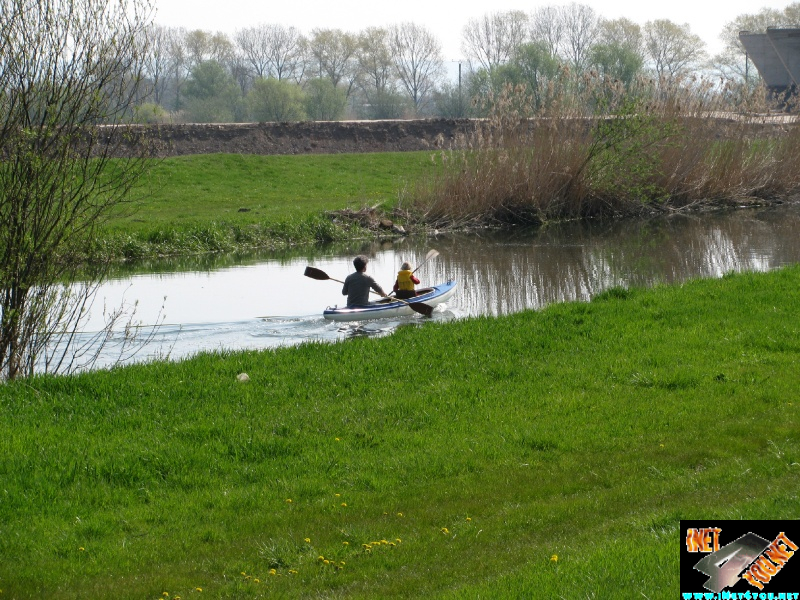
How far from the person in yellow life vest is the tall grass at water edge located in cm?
1069

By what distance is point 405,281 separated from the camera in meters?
15.7

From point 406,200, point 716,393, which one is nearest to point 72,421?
point 716,393

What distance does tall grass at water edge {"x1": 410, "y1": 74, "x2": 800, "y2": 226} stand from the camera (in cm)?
2634

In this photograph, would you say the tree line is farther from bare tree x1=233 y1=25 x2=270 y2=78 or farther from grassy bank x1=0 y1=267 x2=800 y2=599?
grassy bank x1=0 y1=267 x2=800 y2=599

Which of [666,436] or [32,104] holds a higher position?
[32,104]

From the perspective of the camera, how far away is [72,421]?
7965 millimetres

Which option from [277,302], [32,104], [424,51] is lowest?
[277,302]

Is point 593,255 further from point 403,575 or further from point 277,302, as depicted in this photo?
point 403,575

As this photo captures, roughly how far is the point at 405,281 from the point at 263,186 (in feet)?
68.8

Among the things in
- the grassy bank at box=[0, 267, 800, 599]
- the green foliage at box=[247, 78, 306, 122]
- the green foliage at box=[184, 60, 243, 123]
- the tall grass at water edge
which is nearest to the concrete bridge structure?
the green foliage at box=[247, 78, 306, 122]

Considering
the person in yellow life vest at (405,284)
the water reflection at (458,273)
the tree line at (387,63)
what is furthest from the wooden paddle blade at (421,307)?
the tree line at (387,63)

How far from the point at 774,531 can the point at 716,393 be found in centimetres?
470

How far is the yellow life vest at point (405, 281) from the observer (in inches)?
616

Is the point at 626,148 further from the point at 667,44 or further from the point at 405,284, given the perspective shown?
the point at 667,44
